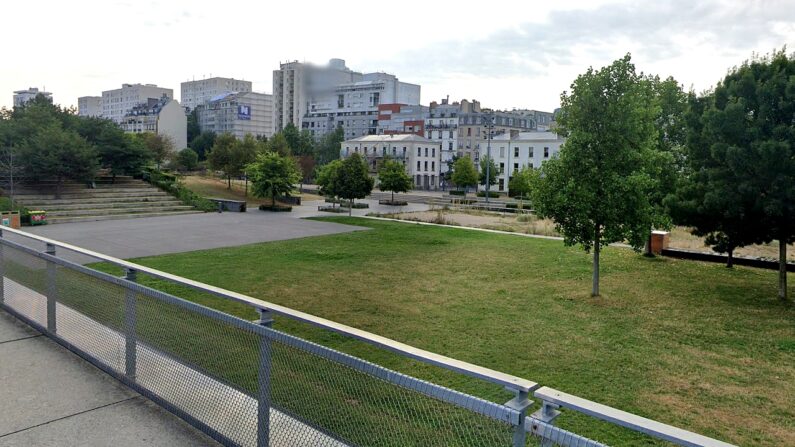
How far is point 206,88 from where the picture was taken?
180750 millimetres

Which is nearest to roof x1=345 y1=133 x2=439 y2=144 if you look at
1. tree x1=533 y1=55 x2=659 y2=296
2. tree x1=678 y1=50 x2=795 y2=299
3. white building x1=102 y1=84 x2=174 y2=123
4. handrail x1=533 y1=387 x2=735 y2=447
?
tree x1=533 y1=55 x2=659 y2=296

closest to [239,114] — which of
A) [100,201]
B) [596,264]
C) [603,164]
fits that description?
[100,201]

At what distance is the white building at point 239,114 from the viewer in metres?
140

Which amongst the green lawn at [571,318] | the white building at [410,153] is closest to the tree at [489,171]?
the white building at [410,153]

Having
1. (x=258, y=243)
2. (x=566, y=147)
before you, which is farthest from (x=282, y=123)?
(x=566, y=147)

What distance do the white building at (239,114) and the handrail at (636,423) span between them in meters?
140

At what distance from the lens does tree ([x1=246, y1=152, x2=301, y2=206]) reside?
125 ft

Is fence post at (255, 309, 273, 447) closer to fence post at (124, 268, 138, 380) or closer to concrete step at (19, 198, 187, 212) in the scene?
fence post at (124, 268, 138, 380)

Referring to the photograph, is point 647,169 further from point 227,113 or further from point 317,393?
point 227,113

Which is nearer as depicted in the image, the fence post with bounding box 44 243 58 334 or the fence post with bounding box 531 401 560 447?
the fence post with bounding box 531 401 560 447

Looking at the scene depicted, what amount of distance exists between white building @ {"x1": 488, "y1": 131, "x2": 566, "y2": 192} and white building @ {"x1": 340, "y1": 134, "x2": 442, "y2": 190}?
1148cm

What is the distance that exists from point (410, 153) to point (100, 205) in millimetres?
60440

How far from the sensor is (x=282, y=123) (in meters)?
143

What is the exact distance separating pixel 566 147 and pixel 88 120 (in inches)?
1398
